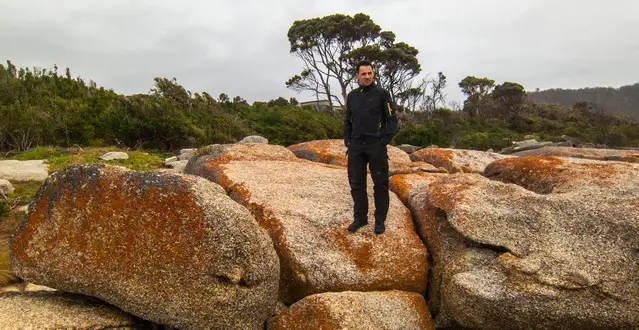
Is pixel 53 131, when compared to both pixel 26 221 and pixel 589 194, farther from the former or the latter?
pixel 589 194

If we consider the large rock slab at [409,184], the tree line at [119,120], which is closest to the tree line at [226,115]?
the tree line at [119,120]

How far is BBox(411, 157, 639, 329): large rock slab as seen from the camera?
4785 millimetres

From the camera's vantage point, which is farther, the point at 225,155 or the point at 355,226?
the point at 225,155

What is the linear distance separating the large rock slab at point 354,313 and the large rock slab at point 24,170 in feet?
38.0

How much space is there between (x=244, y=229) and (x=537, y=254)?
3776mm

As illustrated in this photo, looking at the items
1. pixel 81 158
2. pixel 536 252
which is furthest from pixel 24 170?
pixel 536 252

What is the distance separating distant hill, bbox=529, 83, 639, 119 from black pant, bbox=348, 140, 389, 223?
4478 inches

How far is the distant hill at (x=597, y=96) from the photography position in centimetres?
10543

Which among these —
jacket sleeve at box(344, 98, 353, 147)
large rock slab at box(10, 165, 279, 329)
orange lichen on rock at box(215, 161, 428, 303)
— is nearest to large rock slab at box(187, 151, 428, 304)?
orange lichen on rock at box(215, 161, 428, 303)

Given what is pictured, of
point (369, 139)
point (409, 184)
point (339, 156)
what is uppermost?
point (369, 139)

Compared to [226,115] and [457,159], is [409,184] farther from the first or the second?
[226,115]

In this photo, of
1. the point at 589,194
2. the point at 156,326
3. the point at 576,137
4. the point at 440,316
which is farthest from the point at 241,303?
the point at 576,137

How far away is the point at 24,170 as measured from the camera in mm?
13703

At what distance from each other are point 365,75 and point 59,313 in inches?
199
